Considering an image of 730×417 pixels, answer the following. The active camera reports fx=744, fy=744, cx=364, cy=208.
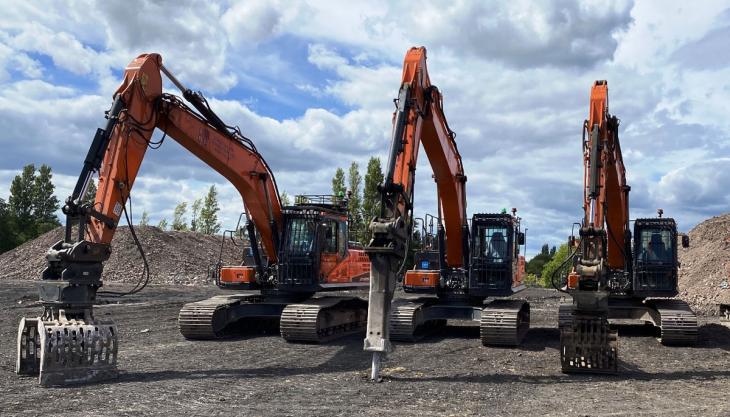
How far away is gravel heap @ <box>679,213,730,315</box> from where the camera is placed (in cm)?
3141

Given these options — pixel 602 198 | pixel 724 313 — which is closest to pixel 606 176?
pixel 602 198

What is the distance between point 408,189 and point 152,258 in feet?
136

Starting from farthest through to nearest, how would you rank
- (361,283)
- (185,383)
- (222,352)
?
(361,283)
(222,352)
(185,383)

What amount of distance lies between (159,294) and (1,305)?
9.62 meters

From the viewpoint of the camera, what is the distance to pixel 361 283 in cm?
1889

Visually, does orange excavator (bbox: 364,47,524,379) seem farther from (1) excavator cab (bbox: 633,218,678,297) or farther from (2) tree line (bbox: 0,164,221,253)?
(2) tree line (bbox: 0,164,221,253)

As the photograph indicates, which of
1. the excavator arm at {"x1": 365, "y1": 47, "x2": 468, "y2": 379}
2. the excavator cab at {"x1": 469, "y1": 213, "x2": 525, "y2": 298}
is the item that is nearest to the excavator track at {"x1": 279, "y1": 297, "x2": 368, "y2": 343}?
the excavator arm at {"x1": 365, "y1": 47, "x2": 468, "y2": 379}

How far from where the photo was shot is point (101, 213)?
12.2 m

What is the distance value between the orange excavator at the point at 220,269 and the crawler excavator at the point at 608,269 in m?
5.34

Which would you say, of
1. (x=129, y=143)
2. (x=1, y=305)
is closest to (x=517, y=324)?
(x=129, y=143)

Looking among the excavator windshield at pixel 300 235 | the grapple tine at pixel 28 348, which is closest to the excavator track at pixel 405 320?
the excavator windshield at pixel 300 235

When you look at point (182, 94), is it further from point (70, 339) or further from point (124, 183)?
point (70, 339)

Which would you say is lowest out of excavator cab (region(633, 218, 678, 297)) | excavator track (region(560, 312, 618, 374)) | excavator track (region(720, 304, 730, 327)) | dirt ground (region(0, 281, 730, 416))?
dirt ground (region(0, 281, 730, 416))

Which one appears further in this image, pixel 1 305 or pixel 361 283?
pixel 1 305
